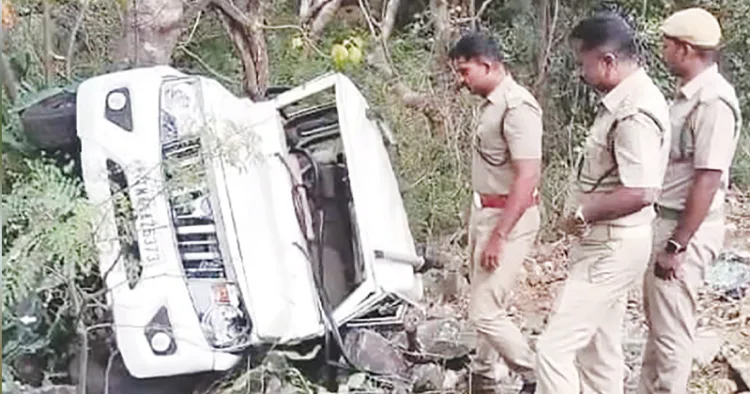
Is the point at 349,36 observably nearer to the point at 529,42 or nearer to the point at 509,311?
the point at 529,42

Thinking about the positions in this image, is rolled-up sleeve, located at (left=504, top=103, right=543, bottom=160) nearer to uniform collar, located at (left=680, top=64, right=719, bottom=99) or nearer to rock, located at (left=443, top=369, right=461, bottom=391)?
uniform collar, located at (left=680, top=64, right=719, bottom=99)

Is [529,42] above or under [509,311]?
above

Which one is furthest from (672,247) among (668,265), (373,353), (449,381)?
(373,353)

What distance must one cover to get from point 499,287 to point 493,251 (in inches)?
3.3

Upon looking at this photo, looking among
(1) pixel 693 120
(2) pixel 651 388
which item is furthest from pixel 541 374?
(1) pixel 693 120

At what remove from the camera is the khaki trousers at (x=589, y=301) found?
257cm

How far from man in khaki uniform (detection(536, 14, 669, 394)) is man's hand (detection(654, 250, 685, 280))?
0.19 ft

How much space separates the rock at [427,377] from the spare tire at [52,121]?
3.12ft

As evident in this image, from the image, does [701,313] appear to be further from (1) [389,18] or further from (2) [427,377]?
(1) [389,18]

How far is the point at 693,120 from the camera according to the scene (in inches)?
103

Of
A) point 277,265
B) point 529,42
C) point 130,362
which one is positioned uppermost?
point 529,42

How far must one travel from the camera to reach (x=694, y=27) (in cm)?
264

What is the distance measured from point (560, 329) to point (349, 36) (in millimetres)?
813

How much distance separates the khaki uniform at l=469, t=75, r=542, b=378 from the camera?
2633 mm
